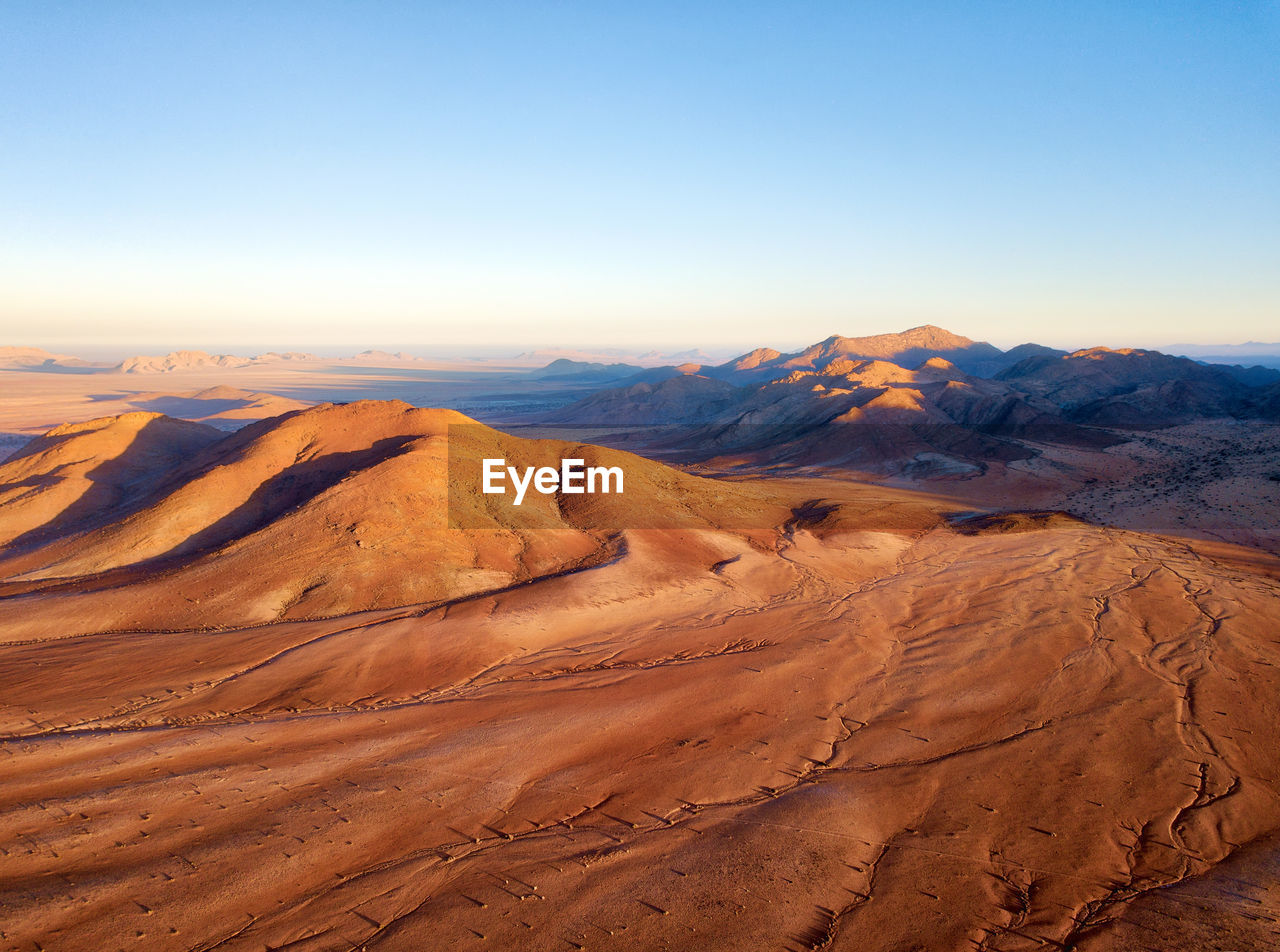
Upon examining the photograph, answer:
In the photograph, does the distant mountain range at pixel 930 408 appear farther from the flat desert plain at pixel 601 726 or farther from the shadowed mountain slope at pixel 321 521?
the flat desert plain at pixel 601 726

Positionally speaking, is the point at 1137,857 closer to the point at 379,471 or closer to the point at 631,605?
the point at 631,605

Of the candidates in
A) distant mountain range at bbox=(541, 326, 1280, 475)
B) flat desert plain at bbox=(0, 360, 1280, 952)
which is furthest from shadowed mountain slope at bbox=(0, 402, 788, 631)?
distant mountain range at bbox=(541, 326, 1280, 475)

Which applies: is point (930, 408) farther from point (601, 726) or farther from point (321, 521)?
point (601, 726)

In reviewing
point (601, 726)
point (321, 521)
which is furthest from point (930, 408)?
point (601, 726)

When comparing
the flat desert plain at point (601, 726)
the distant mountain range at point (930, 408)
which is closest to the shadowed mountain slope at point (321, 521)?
the flat desert plain at point (601, 726)

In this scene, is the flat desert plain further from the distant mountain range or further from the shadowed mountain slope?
the distant mountain range

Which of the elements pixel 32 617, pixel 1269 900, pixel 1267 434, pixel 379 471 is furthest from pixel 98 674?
pixel 1267 434

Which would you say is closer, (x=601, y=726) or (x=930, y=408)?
(x=601, y=726)

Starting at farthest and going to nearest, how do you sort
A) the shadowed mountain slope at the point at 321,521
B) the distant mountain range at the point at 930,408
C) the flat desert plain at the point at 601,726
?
the distant mountain range at the point at 930,408
the shadowed mountain slope at the point at 321,521
the flat desert plain at the point at 601,726
